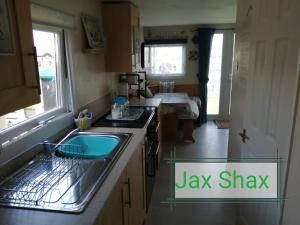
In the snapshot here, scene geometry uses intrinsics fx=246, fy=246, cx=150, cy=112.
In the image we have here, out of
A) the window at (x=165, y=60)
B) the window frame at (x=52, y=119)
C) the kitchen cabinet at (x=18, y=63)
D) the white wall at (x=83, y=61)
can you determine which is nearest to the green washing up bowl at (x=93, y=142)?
the window frame at (x=52, y=119)

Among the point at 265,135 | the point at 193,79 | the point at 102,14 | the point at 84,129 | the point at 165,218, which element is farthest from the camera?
the point at 193,79

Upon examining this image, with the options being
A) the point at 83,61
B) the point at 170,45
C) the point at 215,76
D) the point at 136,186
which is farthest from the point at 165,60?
the point at 136,186

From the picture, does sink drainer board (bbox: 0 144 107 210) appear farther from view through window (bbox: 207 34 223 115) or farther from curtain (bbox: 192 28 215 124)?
view through window (bbox: 207 34 223 115)

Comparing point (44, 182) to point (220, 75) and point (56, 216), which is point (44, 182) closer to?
point (56, 216)

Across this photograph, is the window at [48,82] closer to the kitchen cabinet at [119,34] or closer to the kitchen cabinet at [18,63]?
the kitchen cabinet at [18,63]

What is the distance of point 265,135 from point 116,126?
1244mm

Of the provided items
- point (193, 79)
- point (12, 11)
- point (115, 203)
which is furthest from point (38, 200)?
point (193, 79)

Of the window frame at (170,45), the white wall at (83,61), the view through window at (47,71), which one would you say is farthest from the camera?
the window frame at (170,45)

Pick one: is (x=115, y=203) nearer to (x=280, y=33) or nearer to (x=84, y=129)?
(x=84, y=129)

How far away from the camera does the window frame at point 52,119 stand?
1.40m

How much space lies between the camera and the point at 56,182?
1.23 m

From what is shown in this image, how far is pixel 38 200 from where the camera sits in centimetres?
107

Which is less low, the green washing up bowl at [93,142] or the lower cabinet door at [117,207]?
the green washing up bowl at [93,142]

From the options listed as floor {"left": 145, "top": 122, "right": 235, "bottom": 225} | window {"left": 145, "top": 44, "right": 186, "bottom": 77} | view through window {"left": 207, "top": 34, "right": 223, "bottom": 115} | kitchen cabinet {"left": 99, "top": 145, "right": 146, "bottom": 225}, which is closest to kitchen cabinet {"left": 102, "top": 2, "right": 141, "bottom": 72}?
kitchen cabinet {"left": 99, "top": 145, "right": 146, "bottom": 225}
